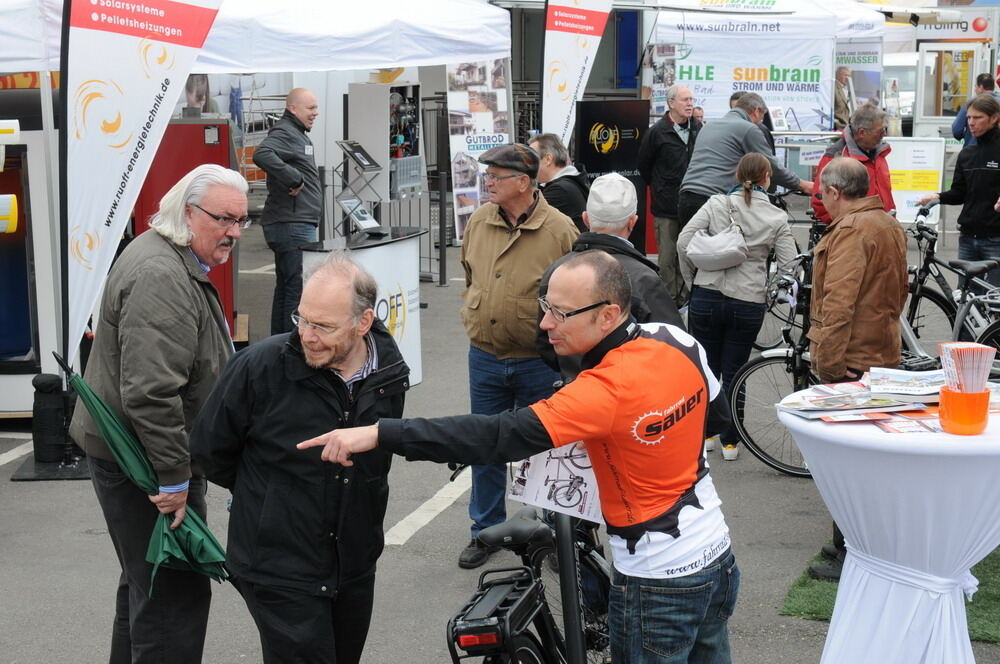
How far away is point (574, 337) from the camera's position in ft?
9.98

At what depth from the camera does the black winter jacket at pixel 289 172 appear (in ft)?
32.0

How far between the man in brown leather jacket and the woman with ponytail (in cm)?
112

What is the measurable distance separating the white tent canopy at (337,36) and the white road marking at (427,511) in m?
3.39

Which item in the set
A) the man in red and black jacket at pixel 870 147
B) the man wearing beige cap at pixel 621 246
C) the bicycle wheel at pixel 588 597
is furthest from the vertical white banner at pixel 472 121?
the bicycle wheel at pixel 588 597

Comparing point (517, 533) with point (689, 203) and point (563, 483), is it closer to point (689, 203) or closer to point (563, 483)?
point (563, 483)

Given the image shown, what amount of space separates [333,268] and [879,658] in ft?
6.26

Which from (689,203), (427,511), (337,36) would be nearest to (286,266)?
(337,36)

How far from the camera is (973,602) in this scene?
16.3 feet

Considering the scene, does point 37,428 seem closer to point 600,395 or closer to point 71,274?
point 71,274

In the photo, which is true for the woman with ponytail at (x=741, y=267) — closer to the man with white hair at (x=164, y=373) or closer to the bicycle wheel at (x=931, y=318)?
the bicycle wheel at (x=931, y=318)

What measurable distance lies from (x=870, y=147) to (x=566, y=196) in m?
2.79

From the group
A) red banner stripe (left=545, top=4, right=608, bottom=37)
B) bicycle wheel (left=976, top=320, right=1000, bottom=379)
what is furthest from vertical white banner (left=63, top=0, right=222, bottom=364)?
bicycle wheel (left=976, top=320, right=1000, bottom=379)

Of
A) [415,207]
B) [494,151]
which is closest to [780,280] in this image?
[494,151]

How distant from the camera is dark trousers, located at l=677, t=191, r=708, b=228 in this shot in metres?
9.28
